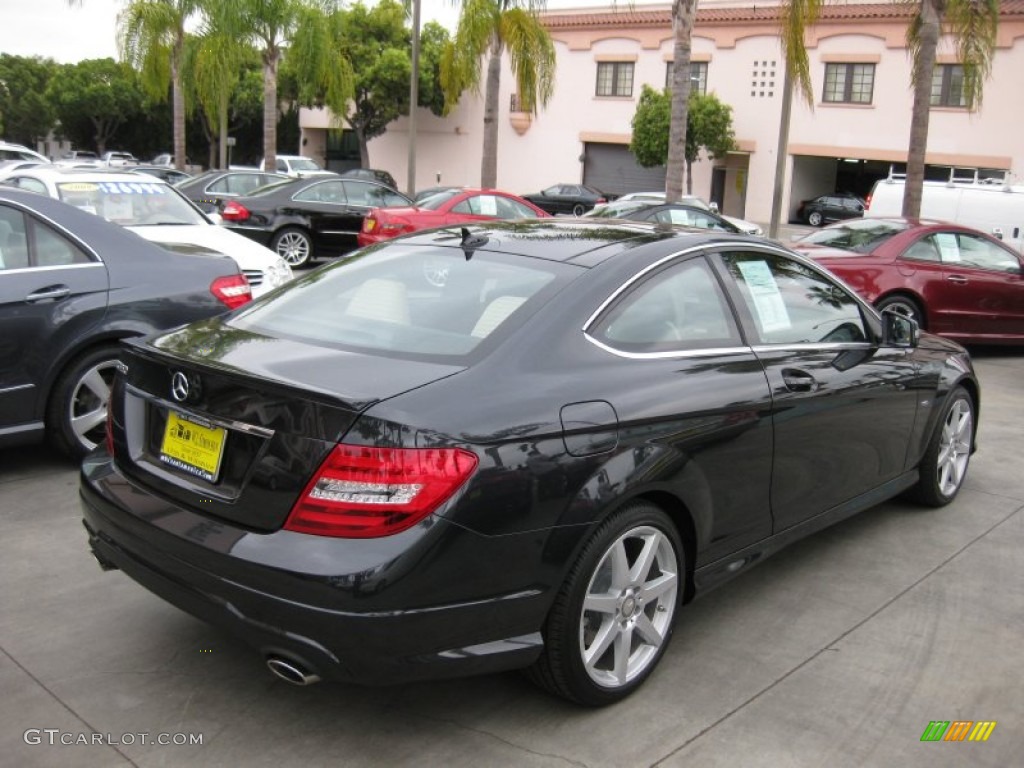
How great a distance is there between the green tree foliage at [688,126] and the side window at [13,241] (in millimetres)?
33382

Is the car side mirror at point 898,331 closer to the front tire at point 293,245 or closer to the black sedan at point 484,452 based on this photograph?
the black sedan at point 484,452

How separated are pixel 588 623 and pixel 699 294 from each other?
136 centimetres

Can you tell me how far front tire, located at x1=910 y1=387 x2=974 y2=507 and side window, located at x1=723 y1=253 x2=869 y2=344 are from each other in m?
0.99

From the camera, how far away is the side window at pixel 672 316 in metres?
3.44

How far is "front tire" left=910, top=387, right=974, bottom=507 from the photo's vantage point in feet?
17.2

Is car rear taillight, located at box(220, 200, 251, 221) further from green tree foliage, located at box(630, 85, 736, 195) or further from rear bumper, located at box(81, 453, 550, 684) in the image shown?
green tree foliage, located at box(630, 85, 736, 195)

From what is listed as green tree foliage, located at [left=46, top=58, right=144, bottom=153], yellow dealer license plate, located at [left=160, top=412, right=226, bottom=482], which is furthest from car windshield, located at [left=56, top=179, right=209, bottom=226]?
green tree foliage, located at [left=46, top=58, right=144, bottom=153]

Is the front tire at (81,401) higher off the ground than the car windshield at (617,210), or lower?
lower

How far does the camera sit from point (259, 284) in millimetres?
7734

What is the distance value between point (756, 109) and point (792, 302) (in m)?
36.6

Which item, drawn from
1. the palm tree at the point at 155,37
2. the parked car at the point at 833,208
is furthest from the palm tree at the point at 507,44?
the parked car at the point at 833,208

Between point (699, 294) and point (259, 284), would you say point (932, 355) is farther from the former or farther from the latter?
point (259, 284)

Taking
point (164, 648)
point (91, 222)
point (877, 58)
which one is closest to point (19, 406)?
point (91, 222)

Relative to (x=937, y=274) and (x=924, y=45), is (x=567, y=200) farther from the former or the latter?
(x=937, y=274)
